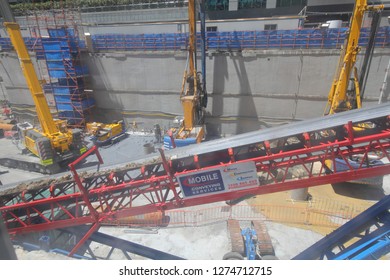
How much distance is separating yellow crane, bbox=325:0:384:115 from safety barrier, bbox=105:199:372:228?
7.05 meters

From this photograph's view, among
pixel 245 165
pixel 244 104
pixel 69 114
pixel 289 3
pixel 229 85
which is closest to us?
pixel 245 165

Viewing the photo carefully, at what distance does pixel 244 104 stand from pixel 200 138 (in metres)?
6.00

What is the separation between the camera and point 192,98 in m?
20.1

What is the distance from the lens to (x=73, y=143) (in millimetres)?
18766

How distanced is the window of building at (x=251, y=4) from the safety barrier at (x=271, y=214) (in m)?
29.0

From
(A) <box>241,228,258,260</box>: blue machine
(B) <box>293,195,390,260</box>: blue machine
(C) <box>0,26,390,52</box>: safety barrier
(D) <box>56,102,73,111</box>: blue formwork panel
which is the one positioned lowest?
(A) <box>241,228,258,260</box>: blue machine

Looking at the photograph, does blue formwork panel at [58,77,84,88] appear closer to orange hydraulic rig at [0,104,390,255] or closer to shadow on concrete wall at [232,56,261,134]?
shadow on concrete wall at [232,56,261,134]

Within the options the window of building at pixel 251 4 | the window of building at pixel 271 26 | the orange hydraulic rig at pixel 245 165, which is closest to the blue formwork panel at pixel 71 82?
the orange hydraulic rig at pixel 245 165

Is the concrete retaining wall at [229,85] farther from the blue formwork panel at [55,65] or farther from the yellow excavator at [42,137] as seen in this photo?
the yellow excavator at [42,137]

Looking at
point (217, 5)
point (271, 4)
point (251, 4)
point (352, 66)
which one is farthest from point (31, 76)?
point (271, 4)

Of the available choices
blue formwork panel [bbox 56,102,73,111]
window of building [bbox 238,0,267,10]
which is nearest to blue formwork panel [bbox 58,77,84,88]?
blue formwork panel [bbox 56,102,73,111]

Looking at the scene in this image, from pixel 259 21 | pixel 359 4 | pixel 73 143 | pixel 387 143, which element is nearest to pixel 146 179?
pixel 387 143

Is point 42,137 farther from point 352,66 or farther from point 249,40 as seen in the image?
point 352,66

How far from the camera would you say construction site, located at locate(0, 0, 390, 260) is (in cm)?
606
